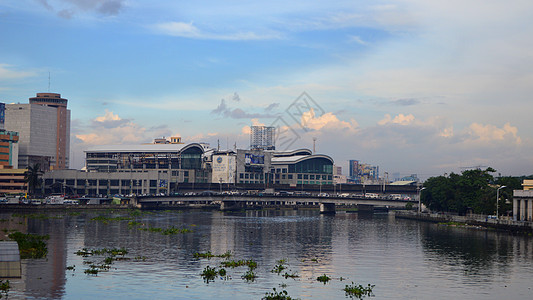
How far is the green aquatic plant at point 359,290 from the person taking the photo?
59.8 metres

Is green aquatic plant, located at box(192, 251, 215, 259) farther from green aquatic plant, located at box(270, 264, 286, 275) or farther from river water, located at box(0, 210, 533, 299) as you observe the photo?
green aquatic plant, located at box(270, 264, 286, 275)

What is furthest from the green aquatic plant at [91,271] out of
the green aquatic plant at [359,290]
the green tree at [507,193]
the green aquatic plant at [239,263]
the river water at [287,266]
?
the green tree at [507,193]

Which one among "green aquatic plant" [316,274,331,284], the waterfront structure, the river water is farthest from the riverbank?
"green aquatic plant" [316,274,331,284]

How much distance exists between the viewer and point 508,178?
572 feet

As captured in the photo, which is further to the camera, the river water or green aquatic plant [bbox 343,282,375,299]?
the river water

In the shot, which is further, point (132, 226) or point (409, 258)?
point (132, 226)

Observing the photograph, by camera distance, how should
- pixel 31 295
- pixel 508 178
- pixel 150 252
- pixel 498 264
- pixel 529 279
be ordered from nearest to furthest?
pixel 31 295 < pixel 529 279 < pixel 498 264 < pixel 150 252 < pixel 508 178

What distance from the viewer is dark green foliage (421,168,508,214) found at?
16625 cm

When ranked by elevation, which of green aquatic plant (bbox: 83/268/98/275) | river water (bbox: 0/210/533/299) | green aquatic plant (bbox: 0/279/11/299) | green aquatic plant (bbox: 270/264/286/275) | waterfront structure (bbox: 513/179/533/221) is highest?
waterfront structure (bbox: 513/179/533/221)

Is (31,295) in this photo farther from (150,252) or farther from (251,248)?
Answer: (251,248)

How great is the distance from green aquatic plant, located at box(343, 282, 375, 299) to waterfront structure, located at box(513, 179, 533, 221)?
94.7m

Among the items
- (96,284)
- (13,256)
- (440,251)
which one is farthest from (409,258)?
(13,256)

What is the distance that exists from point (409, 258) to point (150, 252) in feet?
126

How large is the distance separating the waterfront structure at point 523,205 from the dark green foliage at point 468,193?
1152cm
